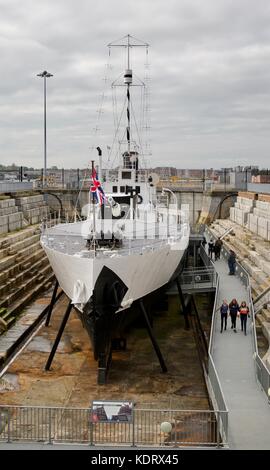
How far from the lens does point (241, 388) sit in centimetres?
1195

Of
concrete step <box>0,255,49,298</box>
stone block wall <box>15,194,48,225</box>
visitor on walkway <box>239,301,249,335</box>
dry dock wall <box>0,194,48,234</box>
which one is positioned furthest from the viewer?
stone block wall <box>15,194,48,225</box>

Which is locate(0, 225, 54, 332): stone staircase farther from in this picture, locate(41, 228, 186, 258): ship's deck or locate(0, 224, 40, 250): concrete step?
locate(41, 228, 186, 258): ship's deck

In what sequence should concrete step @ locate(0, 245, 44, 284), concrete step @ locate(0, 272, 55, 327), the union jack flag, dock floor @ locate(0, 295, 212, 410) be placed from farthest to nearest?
concrete step @ locate(0, 245, 44, 284), concrete step @ locate(0, 272, 55, 327), the union jack flag, dock floor @ locate(0, 295, 212, 410)

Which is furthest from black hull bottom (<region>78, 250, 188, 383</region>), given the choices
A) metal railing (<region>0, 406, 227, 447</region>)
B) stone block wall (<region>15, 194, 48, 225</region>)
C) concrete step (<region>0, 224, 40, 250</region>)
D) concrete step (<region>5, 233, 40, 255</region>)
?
stone block wall (<region>15, 194, 48, 225</region>)

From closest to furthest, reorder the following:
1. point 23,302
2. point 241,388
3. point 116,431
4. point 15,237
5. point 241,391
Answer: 1. point 116,431
2. point 241,391
3. point 241,388
4. point 23,302
5. point 15,237

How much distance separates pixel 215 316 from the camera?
1659 centimetres

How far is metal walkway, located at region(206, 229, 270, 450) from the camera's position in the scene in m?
9.80

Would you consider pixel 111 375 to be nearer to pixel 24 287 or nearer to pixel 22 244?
pixel 24 287

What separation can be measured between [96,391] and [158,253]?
4.83m

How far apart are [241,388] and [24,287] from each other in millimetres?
14869

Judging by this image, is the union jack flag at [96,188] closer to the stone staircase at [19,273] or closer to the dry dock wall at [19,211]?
the stone staircase at [19,273]

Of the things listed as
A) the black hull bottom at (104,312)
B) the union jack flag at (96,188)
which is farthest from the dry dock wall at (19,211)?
the black hull bottom at (104,312)

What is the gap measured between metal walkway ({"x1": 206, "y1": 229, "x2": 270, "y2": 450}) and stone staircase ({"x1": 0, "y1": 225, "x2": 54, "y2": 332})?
30.1 feet

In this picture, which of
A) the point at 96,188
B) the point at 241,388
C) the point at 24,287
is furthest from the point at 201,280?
the point at 241,388
